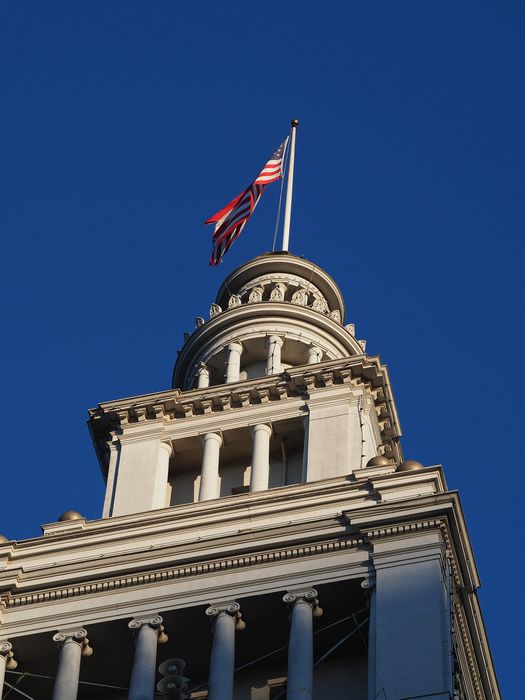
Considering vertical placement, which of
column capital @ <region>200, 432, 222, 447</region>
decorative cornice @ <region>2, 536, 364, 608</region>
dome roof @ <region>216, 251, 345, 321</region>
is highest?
dome roof @ <region>216, 251, 345, 321</region>

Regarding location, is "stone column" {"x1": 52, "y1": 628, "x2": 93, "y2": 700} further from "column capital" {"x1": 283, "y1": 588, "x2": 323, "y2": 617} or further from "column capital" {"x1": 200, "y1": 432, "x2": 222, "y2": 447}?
"column capital" {"x1": 200, "y1": 432, "x2": 222, "y2": 447}

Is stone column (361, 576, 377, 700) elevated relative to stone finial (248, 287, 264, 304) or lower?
lower

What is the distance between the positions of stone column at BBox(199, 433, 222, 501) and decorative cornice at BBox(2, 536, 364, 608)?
779 centimetres

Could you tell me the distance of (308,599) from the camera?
46.2 m

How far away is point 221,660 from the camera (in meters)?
45.1

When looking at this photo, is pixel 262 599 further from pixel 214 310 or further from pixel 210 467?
pixel 214 310

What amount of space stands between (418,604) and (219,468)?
15.1 metres

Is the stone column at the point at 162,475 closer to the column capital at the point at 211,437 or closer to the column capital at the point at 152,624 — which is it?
the column capital at the point at 211,437

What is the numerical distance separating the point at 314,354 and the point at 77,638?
1831 centimetres

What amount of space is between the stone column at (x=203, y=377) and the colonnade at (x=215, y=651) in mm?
16293

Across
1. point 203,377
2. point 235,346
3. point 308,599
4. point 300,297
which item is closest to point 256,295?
point 300,297

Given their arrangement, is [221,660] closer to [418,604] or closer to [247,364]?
[418,604]

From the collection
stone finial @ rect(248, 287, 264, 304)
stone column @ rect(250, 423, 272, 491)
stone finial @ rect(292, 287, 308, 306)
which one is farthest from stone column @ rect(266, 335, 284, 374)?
stone column @ rect(250, 423, 272, 491)

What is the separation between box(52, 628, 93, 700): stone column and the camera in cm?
4581
